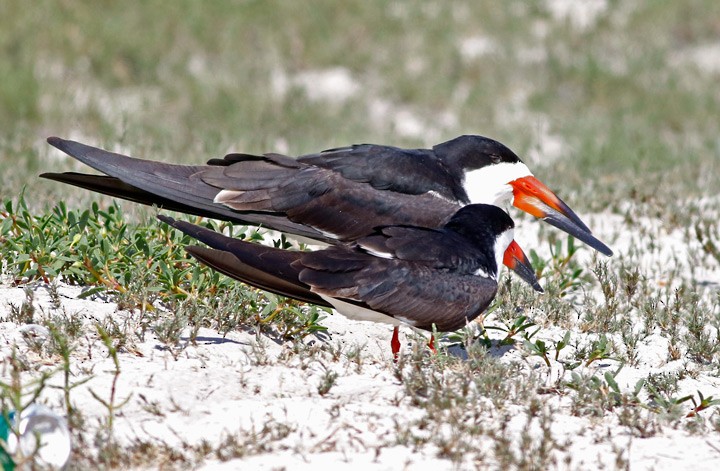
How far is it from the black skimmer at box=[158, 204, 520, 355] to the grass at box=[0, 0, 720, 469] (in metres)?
0.18

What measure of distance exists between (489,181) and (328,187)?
91cm

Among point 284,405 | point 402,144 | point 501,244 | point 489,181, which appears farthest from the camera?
point 402,144

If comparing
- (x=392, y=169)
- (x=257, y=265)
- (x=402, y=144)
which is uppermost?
(x=402, y=144)

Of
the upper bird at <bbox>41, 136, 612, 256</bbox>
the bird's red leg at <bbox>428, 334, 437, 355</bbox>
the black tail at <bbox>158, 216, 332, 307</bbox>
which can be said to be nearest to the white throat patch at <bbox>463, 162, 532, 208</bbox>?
the upper bird at <bbox>41, 136, 612, 256</bbox>

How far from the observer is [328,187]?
208 inches

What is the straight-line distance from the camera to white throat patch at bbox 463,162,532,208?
5527 mm

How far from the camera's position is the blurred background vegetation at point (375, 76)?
954 cm

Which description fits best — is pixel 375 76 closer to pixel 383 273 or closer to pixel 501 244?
pixel 501 244

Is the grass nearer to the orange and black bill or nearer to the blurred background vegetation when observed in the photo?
the blurred background vegetation

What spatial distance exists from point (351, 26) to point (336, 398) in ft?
28.0

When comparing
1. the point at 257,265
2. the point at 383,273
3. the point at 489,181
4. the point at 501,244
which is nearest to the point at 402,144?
the point at 489,181

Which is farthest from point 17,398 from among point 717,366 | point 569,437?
point 717,366

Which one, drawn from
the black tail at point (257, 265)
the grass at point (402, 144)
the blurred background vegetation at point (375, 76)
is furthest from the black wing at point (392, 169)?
the blurred background vegetation at point (375, 76)

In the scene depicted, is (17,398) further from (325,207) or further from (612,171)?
(612,171)
